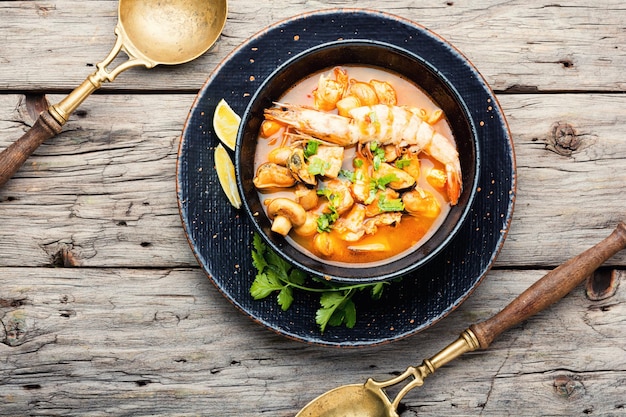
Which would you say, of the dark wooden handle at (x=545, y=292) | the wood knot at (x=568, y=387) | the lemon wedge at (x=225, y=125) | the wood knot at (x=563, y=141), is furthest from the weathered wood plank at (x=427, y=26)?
the wood knot at (x=568, y=387)

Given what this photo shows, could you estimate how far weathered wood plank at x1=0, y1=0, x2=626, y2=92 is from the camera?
240cm

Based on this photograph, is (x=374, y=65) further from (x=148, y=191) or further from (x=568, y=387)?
(x=568, y=387)

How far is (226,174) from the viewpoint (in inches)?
85.9

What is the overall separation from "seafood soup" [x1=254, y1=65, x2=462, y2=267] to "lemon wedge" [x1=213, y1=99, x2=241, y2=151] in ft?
0.36

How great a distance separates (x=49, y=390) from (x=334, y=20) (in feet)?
5.53

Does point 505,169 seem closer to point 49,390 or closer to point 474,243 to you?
point 474,243

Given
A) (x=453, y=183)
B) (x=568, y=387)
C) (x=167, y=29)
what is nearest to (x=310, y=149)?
(x=453, y=183)

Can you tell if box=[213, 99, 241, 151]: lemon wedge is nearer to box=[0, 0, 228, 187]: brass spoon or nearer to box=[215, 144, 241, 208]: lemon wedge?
box=[215, 144, 241, 208]: lemon wedge

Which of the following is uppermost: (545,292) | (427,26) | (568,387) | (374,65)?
(427,26)

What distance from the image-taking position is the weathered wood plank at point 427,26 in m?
2.40

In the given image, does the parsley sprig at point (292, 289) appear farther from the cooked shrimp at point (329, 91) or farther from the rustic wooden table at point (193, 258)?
the cooked shrimp at point (329, 91)

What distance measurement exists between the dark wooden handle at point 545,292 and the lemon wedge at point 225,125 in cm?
105

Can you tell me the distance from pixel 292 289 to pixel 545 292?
86 cm

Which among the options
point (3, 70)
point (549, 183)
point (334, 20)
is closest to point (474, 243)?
point (549, 183)
